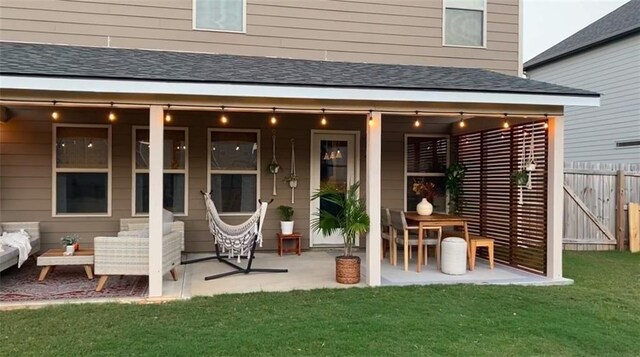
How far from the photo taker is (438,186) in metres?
8.18

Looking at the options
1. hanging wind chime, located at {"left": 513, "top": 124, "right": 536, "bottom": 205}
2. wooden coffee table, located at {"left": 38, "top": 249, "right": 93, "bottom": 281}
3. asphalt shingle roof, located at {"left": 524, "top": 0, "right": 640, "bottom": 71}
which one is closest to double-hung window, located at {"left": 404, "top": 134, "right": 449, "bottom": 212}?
hanging wind chime, located at {"left": 513, "top": 124, "right": 536, "bottom": 205}

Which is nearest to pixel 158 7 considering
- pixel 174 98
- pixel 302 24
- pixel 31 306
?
pixel 302 24

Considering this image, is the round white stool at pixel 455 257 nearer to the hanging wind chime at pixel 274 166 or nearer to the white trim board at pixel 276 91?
the white trim board at pixel 276 91

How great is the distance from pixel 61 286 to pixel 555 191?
19.6ft

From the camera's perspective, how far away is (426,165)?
26.8ft

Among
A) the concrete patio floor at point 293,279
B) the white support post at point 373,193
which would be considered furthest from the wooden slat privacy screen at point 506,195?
the white support post at point 373,193

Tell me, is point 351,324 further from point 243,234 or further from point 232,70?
point 232,70

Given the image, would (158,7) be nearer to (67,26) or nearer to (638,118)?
(67,26)

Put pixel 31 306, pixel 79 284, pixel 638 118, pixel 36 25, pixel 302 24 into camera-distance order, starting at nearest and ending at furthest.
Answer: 1. pixel 31 306
2. pixel 79 284
3. pixel 36 25
4. pixel 302 24
5. pixel 638 118

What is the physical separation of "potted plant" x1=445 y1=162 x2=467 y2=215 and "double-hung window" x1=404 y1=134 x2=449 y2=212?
23cm

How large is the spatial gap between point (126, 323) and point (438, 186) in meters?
5.79

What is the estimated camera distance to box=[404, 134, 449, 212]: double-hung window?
8.05 metres

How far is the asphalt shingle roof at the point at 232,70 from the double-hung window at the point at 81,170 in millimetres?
1276

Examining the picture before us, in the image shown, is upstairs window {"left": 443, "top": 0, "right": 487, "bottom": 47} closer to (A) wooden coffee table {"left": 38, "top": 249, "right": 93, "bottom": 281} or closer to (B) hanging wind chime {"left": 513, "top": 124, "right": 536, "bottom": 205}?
(B) hanging wind chime {"left": 513, "top": 124, "right": 536, "bottom": 205}
